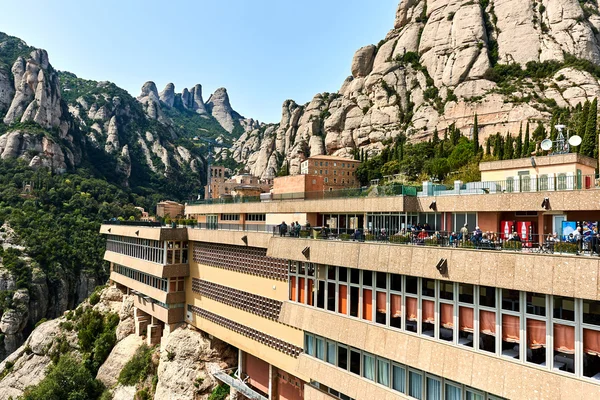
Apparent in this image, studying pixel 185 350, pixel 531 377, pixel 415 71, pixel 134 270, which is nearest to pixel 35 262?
pixel 134 270

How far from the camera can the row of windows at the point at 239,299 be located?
2386cm

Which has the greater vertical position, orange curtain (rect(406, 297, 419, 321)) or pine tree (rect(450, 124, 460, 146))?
pine tree (rect(450, 124, 460, 146))

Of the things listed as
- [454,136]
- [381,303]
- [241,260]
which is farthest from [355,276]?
[454,136]

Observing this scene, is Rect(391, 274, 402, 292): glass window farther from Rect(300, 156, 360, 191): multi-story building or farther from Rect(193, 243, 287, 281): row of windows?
Rect(300, 156, 360, 191): multi-story building

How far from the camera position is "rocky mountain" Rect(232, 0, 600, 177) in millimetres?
85375

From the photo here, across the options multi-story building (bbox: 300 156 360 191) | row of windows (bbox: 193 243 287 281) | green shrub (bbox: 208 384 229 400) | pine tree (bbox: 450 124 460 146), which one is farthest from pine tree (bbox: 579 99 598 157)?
green shrub (bbox: 208 384 229 400)

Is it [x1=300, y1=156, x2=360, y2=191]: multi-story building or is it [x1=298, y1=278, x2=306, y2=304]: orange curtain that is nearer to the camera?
[x1=298, y1=278, x2=306, y2=304]: orange curtain

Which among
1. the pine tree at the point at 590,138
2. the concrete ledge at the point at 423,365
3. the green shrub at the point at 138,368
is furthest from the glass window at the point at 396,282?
the pine tree at the point at 590,138

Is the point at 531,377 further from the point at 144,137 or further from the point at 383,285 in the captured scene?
the point at 144,137

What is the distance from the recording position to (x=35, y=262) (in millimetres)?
71125

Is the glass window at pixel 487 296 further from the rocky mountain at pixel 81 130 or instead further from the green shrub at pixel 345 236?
the rocky mountain at pixel 81 130

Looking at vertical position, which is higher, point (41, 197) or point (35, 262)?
point (41, 197)

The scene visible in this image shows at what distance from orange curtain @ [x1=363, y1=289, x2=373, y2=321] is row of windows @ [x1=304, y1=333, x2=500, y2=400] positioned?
174 centimetres

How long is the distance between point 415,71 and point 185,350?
102427mm
